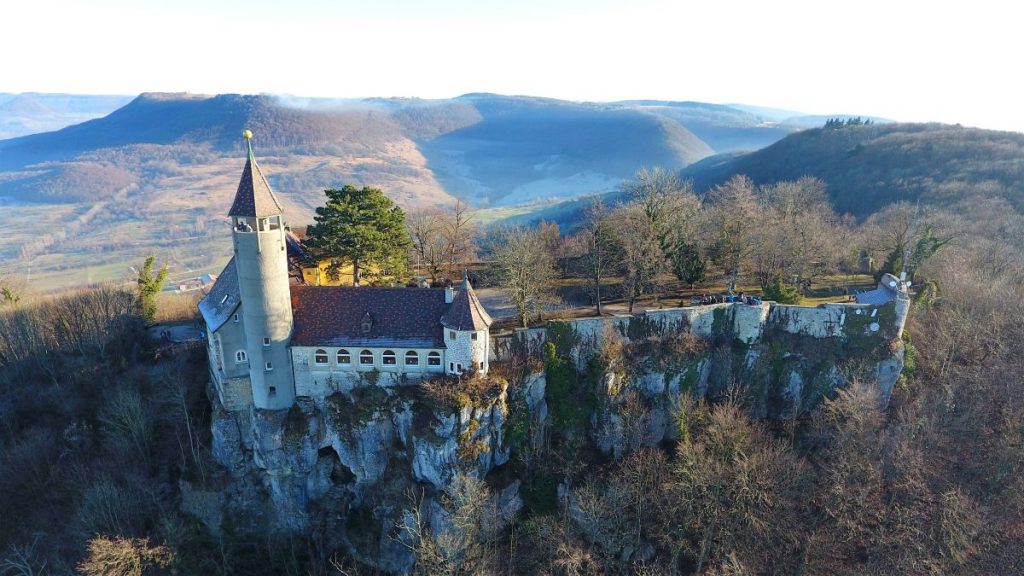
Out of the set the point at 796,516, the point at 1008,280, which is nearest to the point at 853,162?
the point at 1008,280

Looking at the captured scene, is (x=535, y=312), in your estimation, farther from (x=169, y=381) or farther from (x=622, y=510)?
(x=169, y=381)

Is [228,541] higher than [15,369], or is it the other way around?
[15,369]

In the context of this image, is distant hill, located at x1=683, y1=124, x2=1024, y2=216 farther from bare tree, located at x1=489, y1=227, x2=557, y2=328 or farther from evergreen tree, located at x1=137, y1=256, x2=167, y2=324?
evergreen tree, located at x1=137, y1=256, x2=167, y2=324

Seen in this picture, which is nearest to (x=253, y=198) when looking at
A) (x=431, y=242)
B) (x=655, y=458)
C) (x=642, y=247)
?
(x=431, y=242)

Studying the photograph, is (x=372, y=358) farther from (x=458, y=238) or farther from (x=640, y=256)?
(x=640, y=256)

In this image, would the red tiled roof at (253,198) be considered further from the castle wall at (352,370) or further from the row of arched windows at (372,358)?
the row of arched windows at (372,358)

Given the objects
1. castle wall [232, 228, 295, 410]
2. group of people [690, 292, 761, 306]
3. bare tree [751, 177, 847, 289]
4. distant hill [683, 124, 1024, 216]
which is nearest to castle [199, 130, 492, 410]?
castle wall [232, 228, 295, 410]
